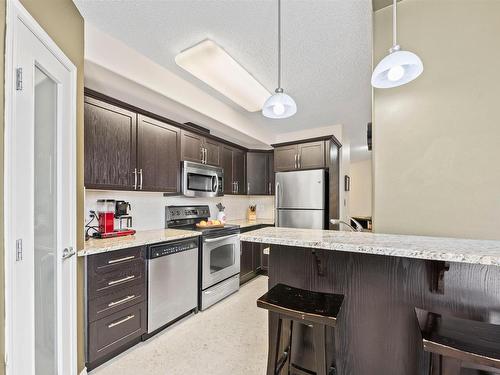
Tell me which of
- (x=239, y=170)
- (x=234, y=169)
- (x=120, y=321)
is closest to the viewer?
(x=120, y=321)

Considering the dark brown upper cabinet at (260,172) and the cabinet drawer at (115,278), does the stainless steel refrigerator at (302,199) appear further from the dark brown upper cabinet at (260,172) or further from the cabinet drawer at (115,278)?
the cabinet drawer at (115,278)

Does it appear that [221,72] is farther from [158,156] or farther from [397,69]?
[397,69]

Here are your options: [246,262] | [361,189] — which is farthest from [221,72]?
[361,189]

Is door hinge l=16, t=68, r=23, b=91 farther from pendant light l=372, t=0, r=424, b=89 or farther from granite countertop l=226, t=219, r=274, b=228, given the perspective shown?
granite countertop l=226, t=219, r=274, b=228

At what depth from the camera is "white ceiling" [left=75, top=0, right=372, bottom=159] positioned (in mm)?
1615

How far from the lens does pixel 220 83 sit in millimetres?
2572

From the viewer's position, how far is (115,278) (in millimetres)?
1922

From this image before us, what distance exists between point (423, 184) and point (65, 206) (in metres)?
2.36

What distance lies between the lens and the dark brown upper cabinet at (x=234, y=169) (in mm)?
3822

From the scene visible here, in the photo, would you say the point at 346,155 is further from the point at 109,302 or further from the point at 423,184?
the point at 109,302

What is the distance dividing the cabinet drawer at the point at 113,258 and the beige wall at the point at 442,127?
1.99m

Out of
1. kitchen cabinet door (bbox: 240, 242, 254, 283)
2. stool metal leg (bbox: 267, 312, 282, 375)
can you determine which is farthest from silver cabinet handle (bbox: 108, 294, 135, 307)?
kitchen cabinet door (bbox: 240, 242, 254, 283)

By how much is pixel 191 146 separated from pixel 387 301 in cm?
265

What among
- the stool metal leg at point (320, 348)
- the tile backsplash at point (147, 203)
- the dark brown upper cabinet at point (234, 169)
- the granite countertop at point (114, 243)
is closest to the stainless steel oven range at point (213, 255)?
the tile backsplash at point (147, 203)
